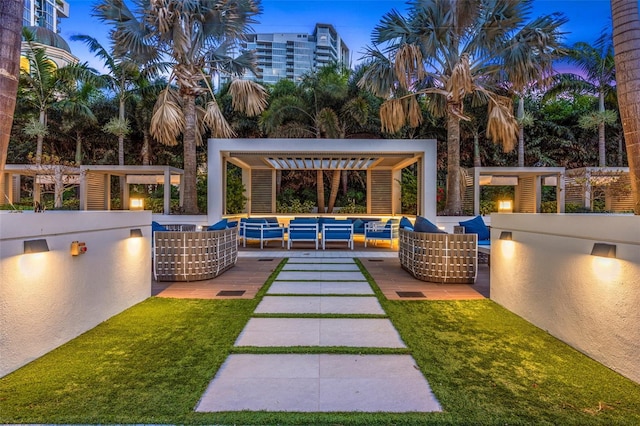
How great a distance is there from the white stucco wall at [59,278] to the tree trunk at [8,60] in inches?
24.1

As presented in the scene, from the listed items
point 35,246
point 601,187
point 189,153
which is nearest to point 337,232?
point 189,153

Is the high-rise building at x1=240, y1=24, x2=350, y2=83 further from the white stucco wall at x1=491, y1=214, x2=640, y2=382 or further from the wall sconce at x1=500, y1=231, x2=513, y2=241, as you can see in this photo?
the white stucco wall at x1=491, y1=214, x2=640, y2=382

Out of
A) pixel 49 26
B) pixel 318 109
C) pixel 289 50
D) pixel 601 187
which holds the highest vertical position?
pixel 289 50

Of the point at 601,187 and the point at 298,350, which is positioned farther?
the point at 601,187

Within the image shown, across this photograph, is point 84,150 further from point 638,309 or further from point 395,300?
point 638,309

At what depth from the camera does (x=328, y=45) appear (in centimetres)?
7338

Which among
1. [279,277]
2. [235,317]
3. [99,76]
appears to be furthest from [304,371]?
[99,76]

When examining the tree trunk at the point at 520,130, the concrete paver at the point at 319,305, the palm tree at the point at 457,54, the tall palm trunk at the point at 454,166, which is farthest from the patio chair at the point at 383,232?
the tree trunk at the point at 520,130

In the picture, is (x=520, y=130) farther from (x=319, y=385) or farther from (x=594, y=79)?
(x=319, y=385)

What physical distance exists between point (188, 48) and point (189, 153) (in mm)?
2928

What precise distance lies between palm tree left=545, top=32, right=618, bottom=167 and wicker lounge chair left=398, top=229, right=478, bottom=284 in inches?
525

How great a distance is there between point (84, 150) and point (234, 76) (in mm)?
12594

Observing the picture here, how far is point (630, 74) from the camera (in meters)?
3.21

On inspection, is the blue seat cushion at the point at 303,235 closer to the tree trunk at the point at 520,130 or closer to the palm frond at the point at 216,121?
the palm frond at the point at 216,121
